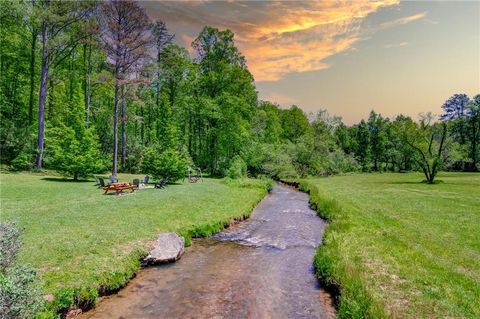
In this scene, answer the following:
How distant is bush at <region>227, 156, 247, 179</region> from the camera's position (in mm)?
43250

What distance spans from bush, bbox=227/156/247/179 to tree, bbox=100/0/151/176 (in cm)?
1607

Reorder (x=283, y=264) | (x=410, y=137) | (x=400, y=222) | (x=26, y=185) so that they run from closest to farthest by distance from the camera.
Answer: (x=283, y=264) < (x=400, y=222) < (x=26, y=185) < (x=410, y=137)

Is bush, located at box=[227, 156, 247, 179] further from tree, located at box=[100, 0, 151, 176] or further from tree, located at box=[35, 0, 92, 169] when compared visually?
tree, located at box=[35, 0, 92, 169]

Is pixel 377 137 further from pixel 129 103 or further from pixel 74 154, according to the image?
pixel 74 154

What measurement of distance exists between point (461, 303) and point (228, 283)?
262 inches

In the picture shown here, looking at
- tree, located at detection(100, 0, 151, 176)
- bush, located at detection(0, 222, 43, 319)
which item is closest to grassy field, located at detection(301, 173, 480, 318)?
bush, located at detection(0, 222, 43, 319)

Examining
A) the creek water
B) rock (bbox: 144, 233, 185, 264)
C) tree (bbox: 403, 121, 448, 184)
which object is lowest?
the creek water

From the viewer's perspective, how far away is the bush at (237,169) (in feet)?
142

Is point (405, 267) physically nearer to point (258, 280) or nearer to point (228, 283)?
point (258, 280)

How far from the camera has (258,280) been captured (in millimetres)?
11172

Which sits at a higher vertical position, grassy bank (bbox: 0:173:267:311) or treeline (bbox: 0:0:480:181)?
treeline (bbox: 0:0:480:181)

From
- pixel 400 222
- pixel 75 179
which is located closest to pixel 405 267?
pixel 400 222

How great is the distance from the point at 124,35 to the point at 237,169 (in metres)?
21.5

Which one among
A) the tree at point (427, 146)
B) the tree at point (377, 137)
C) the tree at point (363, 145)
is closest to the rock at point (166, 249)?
the tree at point (427, 146)
